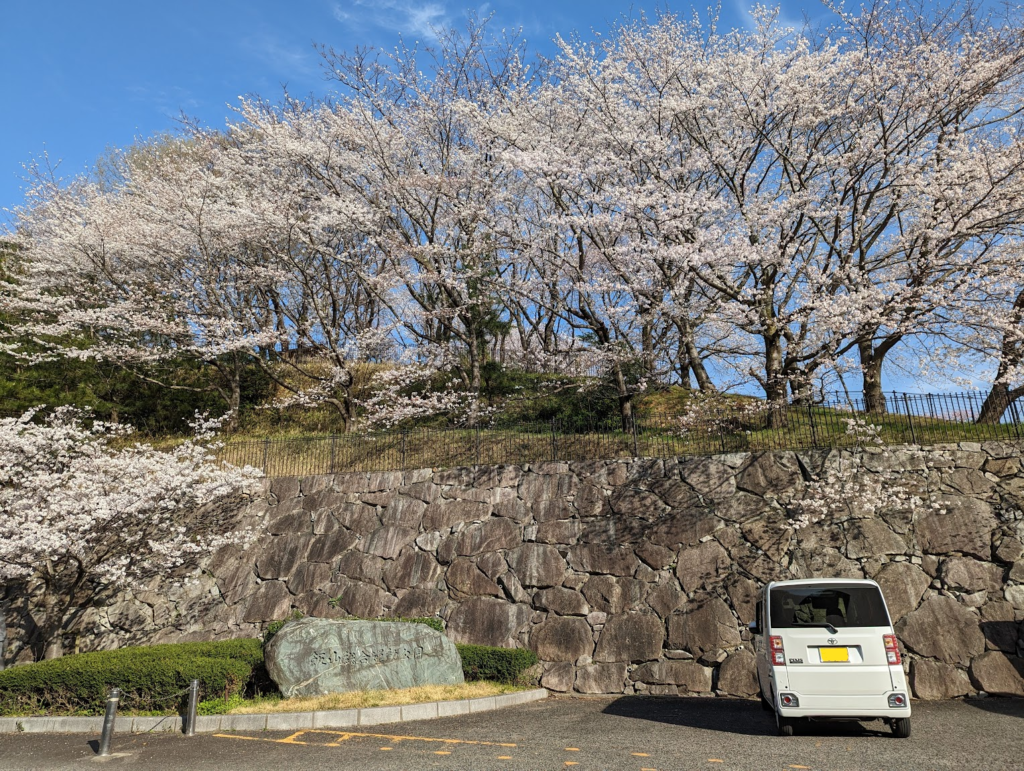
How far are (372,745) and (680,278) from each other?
42.2 ft

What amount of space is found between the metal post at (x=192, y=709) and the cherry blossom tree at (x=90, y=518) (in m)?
5.86

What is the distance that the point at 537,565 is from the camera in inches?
547

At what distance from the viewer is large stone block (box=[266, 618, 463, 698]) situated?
10.4 m

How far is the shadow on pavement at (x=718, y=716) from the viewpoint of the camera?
829cm

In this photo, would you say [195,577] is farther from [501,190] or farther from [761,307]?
[761,307]

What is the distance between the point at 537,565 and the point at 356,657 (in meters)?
4.41

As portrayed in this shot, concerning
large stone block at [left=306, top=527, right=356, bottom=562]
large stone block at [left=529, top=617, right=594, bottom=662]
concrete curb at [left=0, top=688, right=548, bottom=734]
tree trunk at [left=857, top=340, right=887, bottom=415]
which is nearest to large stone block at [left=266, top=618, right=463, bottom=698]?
concrete curb at [left=0, top=688, right=548, bottom=734]

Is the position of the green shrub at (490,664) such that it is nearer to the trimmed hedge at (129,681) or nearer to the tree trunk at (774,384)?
the trimmed hedge at (129,681)

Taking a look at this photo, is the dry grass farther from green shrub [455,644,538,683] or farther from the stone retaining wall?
the stone retaining wall

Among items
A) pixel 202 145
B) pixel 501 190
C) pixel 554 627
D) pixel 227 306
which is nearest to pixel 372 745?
pixel 554 627

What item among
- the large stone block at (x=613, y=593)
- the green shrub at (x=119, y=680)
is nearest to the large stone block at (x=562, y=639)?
the large stone block at (x=613, y=593)

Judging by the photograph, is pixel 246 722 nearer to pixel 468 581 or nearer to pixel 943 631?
pixel 468 581

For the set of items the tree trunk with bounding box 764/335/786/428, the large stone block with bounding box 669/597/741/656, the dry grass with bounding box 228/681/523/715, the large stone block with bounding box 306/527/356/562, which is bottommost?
the dry grass with bounding box 228/681/523/715

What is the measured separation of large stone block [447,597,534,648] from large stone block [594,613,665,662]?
1663 mm
